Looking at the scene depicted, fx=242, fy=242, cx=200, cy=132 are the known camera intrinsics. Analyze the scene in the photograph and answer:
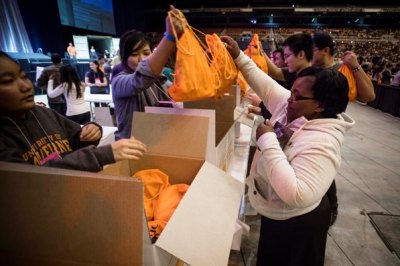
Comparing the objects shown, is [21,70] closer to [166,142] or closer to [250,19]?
[166,142]

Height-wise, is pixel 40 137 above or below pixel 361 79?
below

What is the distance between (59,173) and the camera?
496mm

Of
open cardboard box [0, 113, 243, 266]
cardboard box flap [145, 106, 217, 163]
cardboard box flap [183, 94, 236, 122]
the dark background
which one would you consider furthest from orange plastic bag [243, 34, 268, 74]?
the dark background

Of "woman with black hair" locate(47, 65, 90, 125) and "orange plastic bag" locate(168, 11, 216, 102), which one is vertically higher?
"orange plastic bag" locate(168, 11, 216, 102)

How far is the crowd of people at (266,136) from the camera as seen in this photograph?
2.36 feet

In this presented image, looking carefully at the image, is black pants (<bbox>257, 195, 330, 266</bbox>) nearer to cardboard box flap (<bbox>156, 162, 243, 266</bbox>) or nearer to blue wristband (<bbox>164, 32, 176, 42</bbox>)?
cardboard box flap (<bbox>156, 162, 243, 266</bbox>)

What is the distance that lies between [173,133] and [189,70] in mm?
Answer: 291

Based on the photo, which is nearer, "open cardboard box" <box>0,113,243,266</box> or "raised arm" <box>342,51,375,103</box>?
"open cardboard box" <box>0,113,243,266</box>

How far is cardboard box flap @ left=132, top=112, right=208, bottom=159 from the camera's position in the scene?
0.96 m

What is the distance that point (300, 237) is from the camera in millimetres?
988

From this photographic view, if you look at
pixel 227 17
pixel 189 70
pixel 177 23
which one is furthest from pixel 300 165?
pixel 227 17

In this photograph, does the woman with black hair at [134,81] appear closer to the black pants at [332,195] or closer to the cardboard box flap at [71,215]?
the cardboard box flap at [71,215]

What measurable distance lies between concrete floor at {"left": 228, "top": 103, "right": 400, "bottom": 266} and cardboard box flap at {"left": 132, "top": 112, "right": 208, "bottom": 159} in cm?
96

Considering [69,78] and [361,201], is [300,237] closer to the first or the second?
[361,201]
